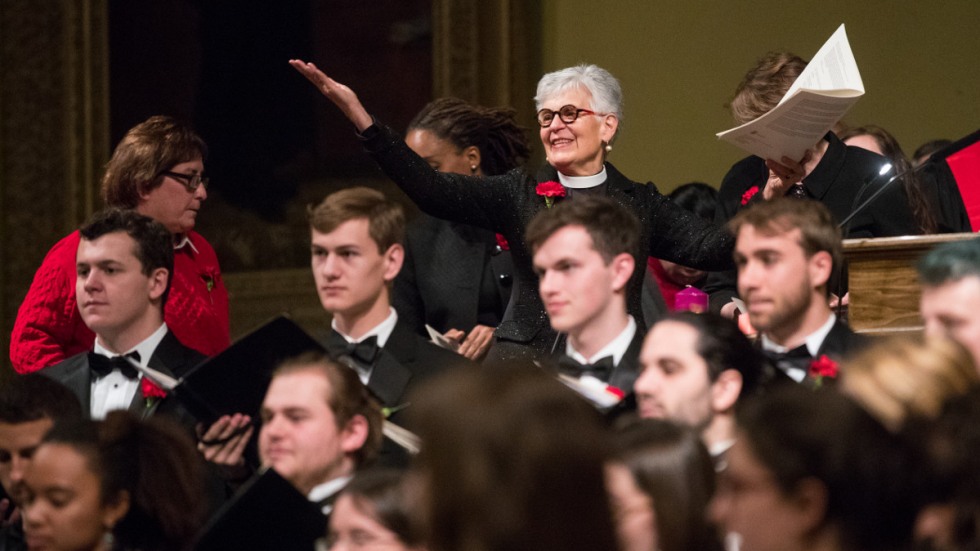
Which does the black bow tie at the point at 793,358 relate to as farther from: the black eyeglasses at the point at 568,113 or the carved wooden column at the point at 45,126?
the carved wooden column at the point at 45,126

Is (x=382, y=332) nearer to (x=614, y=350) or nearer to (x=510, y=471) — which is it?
(x=614, y=350)

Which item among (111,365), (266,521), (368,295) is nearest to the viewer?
(266,521)

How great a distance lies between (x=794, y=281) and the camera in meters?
3.19

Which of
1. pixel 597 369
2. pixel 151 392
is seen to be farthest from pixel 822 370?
pixel 151 392

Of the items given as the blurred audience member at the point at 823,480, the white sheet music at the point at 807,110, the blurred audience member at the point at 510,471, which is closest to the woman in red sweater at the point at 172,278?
the white sheet music at the point at 807,110

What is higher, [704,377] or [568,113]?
[568,113]

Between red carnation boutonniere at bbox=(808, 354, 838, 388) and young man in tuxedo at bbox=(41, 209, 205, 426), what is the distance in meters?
1.66

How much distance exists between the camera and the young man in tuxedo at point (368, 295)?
3492 mm

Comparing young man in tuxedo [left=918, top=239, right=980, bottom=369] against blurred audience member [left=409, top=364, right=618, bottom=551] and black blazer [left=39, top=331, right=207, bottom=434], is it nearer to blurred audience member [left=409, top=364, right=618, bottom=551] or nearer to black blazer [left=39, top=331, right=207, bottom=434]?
blurred audience member [left=409, top=364, right=618, bottom=551]

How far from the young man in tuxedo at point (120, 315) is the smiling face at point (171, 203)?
0.36 meters

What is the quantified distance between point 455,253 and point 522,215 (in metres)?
0.87

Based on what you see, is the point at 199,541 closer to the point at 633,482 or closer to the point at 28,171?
the point at 633,482

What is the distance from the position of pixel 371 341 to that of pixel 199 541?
32.9 inches

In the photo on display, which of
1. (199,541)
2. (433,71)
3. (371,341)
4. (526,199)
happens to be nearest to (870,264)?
(526,199)
